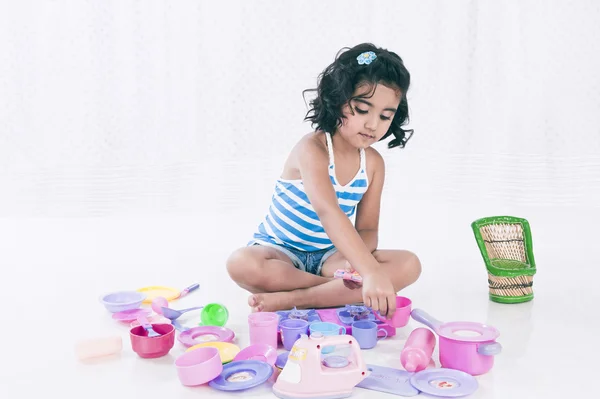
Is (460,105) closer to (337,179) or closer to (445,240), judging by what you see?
(445,240)

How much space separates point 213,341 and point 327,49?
1345mm

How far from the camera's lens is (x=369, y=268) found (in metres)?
1.25

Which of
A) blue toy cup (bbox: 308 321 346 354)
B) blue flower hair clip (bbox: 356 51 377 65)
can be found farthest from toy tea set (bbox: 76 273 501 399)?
blue flower hair clip (bbox: 356 51 377 65)

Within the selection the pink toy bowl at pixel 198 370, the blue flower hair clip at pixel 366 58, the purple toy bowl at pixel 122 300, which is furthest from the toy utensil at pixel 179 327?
the blue flower hair clip at pixel 366 58

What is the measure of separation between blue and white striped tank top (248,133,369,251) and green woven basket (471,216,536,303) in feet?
0.89

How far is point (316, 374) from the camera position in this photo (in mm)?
1036

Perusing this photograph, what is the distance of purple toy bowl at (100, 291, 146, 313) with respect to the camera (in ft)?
4.68

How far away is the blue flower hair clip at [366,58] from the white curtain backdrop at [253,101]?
0.94 metres

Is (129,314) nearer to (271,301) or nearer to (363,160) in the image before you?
(271,301)

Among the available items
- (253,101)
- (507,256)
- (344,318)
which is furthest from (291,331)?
(253,101)

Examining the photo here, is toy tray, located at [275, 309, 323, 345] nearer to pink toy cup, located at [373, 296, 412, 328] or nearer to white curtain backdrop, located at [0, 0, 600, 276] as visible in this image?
pink toy cup, located at [373, 296, 412, 328]

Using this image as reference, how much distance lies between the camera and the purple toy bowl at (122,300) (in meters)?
1.43

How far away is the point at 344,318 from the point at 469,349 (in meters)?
0.28

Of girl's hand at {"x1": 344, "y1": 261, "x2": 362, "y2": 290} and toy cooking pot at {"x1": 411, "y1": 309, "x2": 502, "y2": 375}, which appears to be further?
girl's hand at {"x1": 344, "y1": 261, "x2": 362, "y2": 290}
